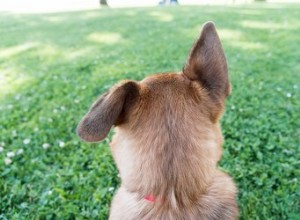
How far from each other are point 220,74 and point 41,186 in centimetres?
Result: 252

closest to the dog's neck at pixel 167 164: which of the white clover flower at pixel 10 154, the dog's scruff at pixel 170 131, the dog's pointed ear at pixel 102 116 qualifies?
Answer: the dog's scruff at pixel 170 131

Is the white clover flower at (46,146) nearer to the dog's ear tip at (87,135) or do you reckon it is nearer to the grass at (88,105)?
the grass at (88,105)

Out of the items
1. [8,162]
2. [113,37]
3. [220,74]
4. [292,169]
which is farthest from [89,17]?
[220,74]

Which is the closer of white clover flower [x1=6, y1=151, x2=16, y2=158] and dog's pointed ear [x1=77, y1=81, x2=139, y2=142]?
dog's pointed ear [x1=77, y1=81, x2=139, y2=142]

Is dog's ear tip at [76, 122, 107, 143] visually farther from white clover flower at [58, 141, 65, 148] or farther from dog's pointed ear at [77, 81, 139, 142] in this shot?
white clover flower at [58, 141, 65, 148]

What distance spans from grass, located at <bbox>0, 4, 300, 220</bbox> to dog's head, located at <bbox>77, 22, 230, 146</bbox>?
1.65m

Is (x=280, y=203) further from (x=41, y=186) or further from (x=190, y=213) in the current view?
(x=41, y=186)

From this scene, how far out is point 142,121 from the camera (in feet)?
6.03

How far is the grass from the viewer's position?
3.41 meters

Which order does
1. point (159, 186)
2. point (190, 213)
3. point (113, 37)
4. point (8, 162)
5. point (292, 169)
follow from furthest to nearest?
point (113, 37) < point (8, 162) < point (292, 169) < point (190, 213) < point (159, 186)

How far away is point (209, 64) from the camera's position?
1.95 m

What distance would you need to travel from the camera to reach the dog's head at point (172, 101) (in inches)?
64.9

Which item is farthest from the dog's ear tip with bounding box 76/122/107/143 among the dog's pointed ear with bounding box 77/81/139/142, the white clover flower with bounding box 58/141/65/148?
A: the white clover flower with bounding box 58/141/65/148

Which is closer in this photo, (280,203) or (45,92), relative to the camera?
(280,203)
